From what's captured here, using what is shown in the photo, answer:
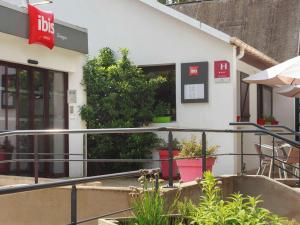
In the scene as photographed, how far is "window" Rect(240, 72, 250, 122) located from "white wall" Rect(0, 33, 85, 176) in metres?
4.12

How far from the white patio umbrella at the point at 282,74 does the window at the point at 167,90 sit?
7.66 ft

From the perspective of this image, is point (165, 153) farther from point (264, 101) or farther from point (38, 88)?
point (264, 101)

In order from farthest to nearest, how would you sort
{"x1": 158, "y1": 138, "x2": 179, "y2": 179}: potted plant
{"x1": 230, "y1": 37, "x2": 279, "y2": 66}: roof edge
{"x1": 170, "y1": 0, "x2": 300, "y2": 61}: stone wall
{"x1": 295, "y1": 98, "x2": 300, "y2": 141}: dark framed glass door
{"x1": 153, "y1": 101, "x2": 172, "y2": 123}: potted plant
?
{"x1": 170, "y1": 0, "x2": 300, "y2": 61}: stone wall, {"x1": 295, "y1": 98, "x2": 300, "y2": 141}: dark framed glass door, {"x1": 153, "y1": 101, "x2": 172, "y2": 123}: potted plant, {"x1": 230, "y1": 37, "x2": 279, "y2": 66}: roof edge, {"x1": 158, "y1": 138, "x2": 179, "y2": 179}: potted plant

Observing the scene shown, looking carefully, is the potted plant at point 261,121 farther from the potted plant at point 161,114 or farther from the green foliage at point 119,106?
the green foliage at point 119,106

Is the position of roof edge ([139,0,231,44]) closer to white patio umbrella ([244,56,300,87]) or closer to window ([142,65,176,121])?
window ([142,65,176,121])

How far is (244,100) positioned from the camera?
1355cm

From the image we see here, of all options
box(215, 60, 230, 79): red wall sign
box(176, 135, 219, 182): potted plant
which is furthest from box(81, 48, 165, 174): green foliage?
box(176, 135, 219, 182): potted plant

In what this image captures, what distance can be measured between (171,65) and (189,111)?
120 centimetres

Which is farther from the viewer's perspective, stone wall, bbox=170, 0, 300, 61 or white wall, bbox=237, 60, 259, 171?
stone wall, bbox=170, 0, 300, 61

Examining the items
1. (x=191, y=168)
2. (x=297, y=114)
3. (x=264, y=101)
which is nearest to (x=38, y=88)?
(x=191, y=168)

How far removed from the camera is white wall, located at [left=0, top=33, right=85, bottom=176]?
9234 mm

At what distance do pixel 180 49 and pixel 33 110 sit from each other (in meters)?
3.79

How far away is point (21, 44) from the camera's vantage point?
9492 mm

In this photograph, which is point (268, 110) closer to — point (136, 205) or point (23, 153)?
point (23, 153)
